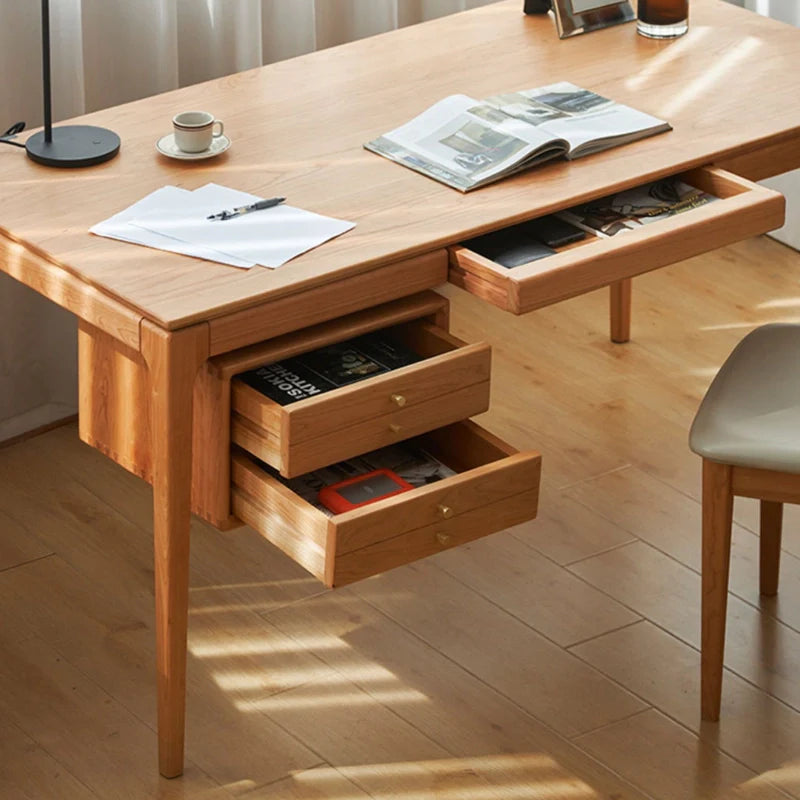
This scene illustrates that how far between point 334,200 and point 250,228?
14cm

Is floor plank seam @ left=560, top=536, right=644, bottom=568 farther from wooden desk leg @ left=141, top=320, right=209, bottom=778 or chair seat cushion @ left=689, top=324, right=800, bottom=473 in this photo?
wooden desk leg @ left=141, top=320, right=209, bottom=778

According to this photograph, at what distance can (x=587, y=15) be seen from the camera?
2.62 metres

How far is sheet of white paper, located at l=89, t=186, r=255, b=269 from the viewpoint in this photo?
1.92 meters

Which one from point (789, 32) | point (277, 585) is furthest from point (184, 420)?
point (789, 32)

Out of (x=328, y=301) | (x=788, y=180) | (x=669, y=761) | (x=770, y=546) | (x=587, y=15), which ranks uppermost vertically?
(x=587, y=15)

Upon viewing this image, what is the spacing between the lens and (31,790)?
204 cm

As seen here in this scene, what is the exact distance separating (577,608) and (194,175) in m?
0.85

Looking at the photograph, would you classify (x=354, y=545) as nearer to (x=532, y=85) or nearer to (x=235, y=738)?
(x=235, y=738)

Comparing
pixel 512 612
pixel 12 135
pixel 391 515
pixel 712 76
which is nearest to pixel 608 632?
pixel 512 612

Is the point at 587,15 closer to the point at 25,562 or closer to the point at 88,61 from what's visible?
the point at 88,61

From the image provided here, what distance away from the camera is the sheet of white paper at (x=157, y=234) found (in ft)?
6.29

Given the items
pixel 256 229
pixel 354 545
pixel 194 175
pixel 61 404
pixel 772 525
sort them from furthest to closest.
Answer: pixel 61 404, pixel 772 525, pixel 194 175, pixel 256 229, pixel 354 545

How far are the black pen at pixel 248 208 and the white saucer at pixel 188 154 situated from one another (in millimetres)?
170

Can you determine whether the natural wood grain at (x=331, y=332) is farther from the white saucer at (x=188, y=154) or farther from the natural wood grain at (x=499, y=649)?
the natural wood grain at (x=499, y=649)
